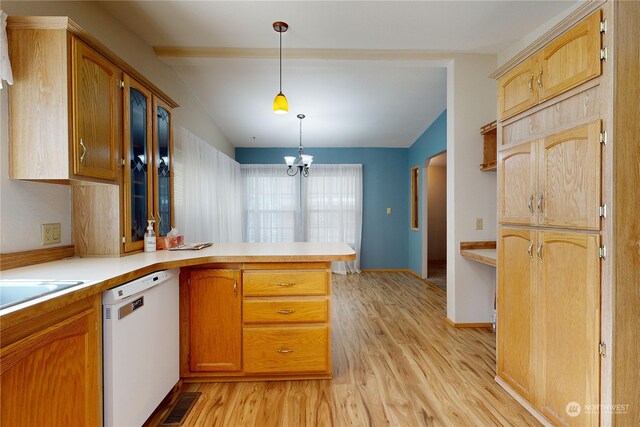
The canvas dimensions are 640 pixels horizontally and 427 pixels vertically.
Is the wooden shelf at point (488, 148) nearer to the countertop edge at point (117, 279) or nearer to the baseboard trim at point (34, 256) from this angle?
A: the countertop edge at point (117, 279)

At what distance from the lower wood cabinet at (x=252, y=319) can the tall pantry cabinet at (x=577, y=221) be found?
124 cm

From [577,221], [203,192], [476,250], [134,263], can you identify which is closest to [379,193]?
[476,250]

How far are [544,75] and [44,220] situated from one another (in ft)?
9.49

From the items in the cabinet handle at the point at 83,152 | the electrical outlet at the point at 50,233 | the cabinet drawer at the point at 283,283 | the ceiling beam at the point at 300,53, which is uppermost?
the ceiling beam at the point at 300,53

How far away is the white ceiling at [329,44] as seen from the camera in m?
2.37

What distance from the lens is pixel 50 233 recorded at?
1.74m

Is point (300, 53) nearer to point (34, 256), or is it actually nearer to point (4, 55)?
point (4, 55)

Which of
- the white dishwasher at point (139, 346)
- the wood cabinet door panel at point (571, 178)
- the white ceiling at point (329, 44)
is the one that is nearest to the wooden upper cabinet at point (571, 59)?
the wood cabinet door panel at point (571, 178)

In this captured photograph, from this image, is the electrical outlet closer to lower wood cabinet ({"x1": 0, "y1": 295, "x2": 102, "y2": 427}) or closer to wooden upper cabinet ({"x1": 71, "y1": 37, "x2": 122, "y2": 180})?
wooden upper cabinet ({"x1": 71, "y1": 37, "x2": 122, "y2": 180})

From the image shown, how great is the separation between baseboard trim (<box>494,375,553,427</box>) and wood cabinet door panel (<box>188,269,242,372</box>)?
1.77m

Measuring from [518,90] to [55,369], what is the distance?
8.82 ft

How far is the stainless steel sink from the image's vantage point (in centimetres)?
119

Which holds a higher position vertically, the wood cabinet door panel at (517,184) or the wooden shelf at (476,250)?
the wood cabinet door panel at (517,184)

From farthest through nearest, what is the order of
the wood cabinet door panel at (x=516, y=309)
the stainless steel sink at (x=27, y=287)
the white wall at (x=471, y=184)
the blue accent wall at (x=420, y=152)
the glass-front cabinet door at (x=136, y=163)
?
1. the blue accent wall at (x=420, y=152)
2. the white wall at (x=471, y=184)
3. the glass-front cabinet door at (x=136, y=163)
4. the wood cabinet door panel at (x=516, y=309)
5. the stainless steel sink at (x=27, y=287)
